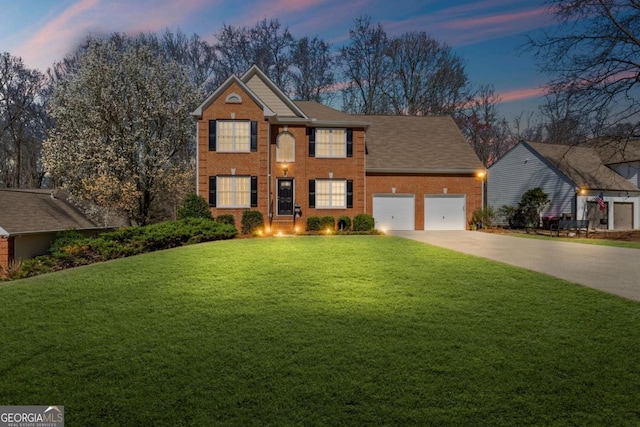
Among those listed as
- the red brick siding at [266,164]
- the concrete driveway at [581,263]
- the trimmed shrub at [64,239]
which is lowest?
the concrete driveway at [581,263]

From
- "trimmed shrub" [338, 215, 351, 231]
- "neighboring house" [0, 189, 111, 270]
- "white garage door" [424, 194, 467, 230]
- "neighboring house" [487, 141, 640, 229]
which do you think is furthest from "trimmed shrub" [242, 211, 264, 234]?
"neighboring house" [487, 141, 640, 229]

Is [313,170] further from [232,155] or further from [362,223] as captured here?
[232,155]

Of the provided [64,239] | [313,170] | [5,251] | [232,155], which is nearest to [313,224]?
[313,170]

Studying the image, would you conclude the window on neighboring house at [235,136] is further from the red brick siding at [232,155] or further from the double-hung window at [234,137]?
the red brick siding at [232,155]

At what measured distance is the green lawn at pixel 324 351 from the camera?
10.9 ft

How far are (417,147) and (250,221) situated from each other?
40.0 ft

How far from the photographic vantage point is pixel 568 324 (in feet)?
17.3

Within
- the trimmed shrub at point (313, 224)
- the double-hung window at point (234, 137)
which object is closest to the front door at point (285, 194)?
the trimmed shrub at point (313, 224)

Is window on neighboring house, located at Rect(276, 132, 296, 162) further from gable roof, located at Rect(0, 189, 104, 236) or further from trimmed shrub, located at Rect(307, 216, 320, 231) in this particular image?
gable roof, located at Rect(0, 189, 104, 236)

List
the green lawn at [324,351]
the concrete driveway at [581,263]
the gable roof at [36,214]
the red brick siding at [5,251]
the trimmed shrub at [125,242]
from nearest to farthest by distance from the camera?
the green lawn at [324,351] → the concrete driveway at [581,263] → the trimmed shrub at [125,242] → the red brick siding at [5,251] → the gable roof at [36,214]

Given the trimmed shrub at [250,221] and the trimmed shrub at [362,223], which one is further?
the trimmed shrub at [362,223]

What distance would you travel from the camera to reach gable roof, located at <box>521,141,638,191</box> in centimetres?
2655

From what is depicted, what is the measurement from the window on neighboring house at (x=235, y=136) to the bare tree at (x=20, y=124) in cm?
2085

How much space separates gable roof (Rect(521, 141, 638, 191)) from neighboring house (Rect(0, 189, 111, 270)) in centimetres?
3057
